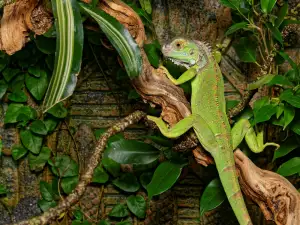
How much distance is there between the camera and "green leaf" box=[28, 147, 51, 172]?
2650 millimetres

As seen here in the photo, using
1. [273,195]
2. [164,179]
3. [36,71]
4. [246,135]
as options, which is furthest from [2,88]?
[273,195]

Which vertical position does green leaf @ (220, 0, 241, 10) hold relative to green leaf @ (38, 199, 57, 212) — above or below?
above

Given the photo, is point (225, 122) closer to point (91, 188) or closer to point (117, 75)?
point (117, 75)

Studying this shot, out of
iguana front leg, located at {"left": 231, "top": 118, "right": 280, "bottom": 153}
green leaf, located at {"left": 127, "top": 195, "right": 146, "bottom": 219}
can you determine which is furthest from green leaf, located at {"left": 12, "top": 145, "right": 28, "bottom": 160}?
iguana front leg, located at {"left": 231, "top": 118, "right": 280, "bottom": 153}

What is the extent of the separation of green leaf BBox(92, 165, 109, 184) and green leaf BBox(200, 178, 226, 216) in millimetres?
822

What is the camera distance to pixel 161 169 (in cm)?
203

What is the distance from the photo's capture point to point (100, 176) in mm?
2656

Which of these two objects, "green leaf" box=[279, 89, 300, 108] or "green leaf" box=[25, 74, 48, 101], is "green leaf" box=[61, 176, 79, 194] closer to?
"green leaf" box=[25, 74, 48, 101]

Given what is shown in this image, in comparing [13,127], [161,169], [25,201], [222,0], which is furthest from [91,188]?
[222,0]

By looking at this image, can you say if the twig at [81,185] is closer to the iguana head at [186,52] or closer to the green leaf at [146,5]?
the iguana head at [186,52]

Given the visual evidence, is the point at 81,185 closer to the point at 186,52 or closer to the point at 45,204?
the point at 186,52

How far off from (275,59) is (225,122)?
0.62 metres

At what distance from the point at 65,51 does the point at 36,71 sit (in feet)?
3.82

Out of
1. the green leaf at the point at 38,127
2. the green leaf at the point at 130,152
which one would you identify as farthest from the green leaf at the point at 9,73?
the green leaf at the point at 130,152
